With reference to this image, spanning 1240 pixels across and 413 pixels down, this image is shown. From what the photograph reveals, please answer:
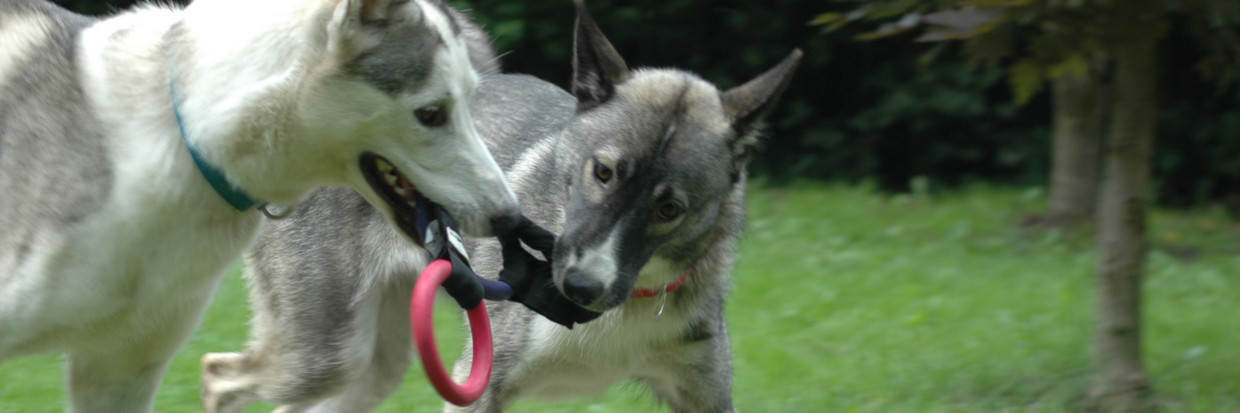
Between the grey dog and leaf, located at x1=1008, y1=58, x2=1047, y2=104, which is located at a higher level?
leaf, located at x1=1008, y1=58, x2=1047, y2=104

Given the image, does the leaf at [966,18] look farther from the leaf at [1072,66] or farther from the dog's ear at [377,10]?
the dog's ear at [377,10]

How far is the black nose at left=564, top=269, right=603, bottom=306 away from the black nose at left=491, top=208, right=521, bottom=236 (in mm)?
347

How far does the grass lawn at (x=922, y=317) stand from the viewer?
504 cm

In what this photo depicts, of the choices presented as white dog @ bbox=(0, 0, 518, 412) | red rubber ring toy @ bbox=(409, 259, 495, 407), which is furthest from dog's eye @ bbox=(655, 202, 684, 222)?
A: red rubber ring toy @ bbox=(409, 259, 495, 407)

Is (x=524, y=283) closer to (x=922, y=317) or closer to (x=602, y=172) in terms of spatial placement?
(x=602, y=172)

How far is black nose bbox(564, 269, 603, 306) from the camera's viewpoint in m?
3.16

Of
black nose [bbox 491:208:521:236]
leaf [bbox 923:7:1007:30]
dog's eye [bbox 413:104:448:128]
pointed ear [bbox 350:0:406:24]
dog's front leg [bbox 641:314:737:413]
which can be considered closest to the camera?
pointed ear [bbox 350:0:406:24]

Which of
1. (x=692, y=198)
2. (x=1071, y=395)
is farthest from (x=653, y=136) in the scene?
(x=1071, y=395)

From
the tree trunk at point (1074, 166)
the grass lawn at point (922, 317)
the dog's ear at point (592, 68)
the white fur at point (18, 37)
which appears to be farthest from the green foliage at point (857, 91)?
the white fur at point (18, 37)

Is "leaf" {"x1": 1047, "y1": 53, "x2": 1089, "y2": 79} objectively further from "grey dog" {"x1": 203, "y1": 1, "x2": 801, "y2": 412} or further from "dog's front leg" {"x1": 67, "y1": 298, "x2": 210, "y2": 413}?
"dog's front leg" {"x1": 67, "y1": 298, "x2": 210, "y2": 413}

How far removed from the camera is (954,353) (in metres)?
5.75

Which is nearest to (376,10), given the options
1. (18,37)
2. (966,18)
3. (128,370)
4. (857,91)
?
(18,37)

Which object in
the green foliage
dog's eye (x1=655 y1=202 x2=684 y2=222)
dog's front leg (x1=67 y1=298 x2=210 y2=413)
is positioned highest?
dog's eye (x1=655 y1=202 x2=684 y2=222)

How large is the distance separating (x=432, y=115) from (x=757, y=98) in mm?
1201
